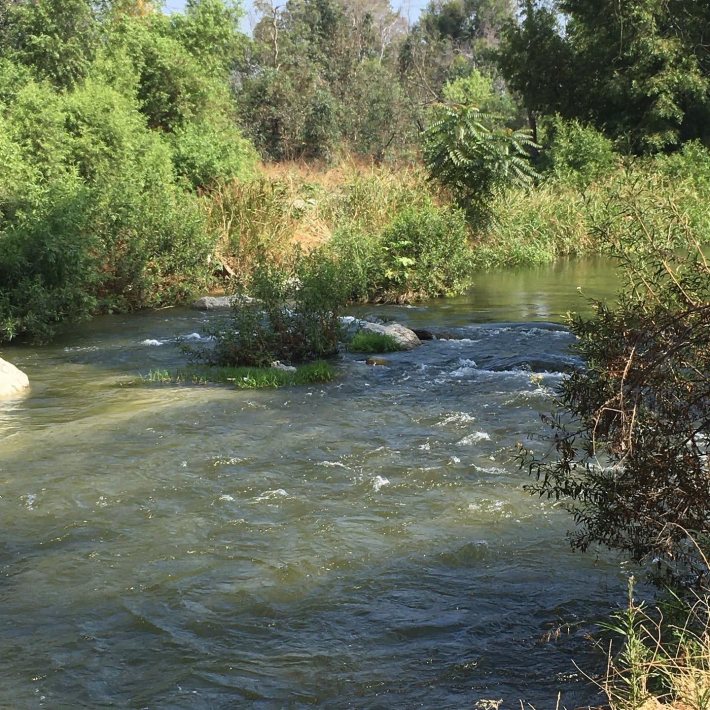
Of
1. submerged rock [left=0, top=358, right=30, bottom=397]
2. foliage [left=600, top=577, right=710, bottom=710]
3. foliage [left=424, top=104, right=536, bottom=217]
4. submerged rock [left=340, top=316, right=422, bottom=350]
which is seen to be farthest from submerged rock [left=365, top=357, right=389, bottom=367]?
foliage [left=424, top=104, right=536, bottom=217]

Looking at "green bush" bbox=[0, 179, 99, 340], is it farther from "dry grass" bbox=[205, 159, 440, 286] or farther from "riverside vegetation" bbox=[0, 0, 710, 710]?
"dry grass" bbox=[205, 159, 440, 286]

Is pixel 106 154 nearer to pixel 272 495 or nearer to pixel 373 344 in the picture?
pixel 373 344

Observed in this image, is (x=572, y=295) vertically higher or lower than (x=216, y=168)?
lower

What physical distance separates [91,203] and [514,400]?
8943 millimetres

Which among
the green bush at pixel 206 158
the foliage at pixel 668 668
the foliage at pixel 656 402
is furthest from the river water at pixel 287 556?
the green bush at pixel 206 158

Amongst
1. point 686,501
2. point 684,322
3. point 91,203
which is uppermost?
point 91,203

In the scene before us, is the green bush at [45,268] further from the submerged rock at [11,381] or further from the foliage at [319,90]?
the foliage at [319,90]

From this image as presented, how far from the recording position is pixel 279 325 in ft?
36.9

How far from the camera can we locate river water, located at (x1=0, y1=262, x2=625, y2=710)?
13.9 feet

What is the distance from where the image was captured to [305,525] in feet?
19.7

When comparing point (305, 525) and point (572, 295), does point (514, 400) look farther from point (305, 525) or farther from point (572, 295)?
point (572, 295)

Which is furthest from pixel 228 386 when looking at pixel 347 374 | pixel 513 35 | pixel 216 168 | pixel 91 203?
pixel 513 35

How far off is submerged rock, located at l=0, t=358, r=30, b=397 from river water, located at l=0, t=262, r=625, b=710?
330mm

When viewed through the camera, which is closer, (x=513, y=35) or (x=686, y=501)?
(x=686, y=501)
